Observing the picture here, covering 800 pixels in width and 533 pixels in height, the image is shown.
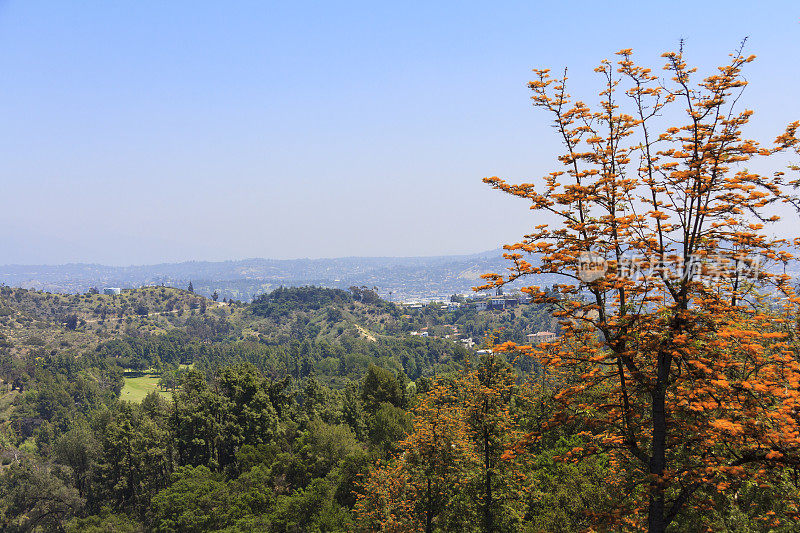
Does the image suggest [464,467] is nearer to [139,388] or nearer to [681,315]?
[681,315]

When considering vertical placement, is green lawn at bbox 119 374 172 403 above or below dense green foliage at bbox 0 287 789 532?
below

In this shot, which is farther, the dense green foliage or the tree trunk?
the dense green foliage

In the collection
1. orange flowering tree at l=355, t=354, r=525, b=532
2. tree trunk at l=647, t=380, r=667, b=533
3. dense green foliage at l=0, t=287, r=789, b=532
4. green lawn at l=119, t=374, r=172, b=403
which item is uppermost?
tree trunk at l=647, t=380, r=667, b=533

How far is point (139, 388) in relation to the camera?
A: 12975 centimetres

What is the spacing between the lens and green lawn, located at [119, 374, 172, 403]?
120m

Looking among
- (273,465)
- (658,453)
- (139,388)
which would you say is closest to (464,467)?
(658,453)

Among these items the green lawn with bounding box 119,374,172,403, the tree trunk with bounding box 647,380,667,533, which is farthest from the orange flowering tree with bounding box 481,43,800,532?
the green lawn with bounding box 119,374,172,403

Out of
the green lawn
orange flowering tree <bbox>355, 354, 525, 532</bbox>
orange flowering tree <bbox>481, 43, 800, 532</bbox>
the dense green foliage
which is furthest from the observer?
the green lawn

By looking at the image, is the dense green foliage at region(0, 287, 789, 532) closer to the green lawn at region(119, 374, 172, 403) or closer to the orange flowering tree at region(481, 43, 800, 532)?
Answer: the orange flowering tree at region(481, 43, 800, 532)

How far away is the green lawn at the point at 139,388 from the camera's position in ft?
393

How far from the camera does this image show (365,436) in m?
48.8

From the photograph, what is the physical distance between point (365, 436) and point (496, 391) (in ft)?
100

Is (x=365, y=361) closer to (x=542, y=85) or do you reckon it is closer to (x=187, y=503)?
(x=187, y=503)

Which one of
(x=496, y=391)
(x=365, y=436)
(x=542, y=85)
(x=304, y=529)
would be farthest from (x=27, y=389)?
(x=542, y=85)
